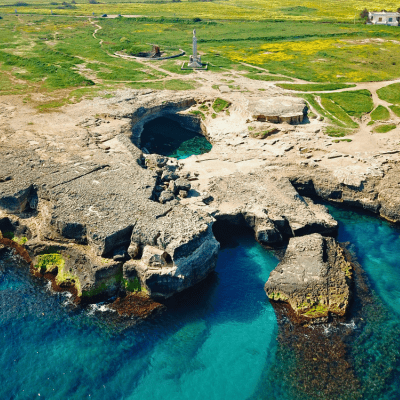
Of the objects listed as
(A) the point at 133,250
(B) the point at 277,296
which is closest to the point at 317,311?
(B) the point at 277,296

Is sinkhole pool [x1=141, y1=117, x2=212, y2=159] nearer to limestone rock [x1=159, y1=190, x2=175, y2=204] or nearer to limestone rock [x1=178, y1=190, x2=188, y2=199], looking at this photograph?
limestone rock [x1=178, y1=190, x2=188, y2=199]

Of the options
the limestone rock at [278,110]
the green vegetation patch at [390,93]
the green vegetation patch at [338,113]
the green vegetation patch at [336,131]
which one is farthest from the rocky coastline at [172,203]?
the green vegetation patch at [390,93]

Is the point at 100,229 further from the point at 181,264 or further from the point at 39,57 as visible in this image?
the point at 39,57

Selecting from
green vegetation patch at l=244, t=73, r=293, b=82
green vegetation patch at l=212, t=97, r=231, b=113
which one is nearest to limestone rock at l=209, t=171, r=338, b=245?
green vegetation patch at l=212, t=97, r=231, b=113

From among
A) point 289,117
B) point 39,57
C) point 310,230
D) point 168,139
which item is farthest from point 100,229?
point 39,57

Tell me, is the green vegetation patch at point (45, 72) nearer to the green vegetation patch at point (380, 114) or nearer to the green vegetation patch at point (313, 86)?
the green vegetation patch at point (313, 86)

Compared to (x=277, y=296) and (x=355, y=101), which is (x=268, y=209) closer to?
(x=277, y=296)

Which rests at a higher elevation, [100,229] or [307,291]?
[100,229]
